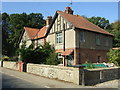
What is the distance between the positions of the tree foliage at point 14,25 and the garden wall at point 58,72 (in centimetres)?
3155

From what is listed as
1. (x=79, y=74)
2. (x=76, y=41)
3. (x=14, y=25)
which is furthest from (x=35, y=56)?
(x=14, y=25)

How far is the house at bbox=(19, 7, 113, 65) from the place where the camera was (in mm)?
21750

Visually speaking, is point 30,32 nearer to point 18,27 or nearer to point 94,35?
point 94,35

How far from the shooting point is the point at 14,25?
55.8 m

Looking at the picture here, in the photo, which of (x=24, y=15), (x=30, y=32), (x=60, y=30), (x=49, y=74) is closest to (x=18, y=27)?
(x=24, y=15)

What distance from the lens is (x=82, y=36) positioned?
22703 millimetres

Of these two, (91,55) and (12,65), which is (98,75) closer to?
(91,55)

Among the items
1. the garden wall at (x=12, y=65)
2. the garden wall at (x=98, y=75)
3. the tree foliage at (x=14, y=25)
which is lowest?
the garden wall at (x=12, y=65)

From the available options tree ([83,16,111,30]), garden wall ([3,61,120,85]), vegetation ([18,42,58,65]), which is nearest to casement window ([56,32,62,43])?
vegetation ([18,42,58,65])

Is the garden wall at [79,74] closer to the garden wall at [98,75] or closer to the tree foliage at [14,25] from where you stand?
the garden wall at [98,75]

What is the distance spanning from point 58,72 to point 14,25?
154 ft

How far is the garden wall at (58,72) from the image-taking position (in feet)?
36.2

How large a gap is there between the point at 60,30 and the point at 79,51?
478 centimetres

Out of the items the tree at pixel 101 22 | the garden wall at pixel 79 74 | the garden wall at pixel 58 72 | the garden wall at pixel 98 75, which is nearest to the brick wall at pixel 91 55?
the garden wall at pixel 58 72
